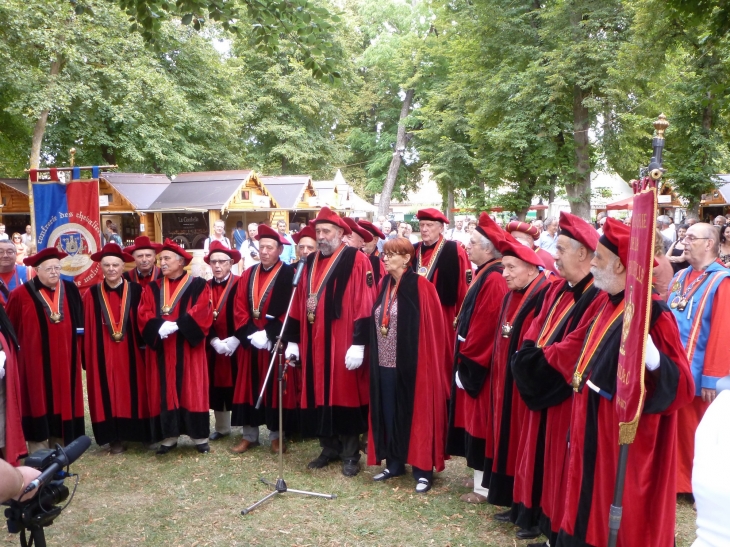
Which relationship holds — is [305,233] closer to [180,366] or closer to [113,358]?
[180,366]

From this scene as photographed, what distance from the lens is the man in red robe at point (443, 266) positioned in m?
6.63

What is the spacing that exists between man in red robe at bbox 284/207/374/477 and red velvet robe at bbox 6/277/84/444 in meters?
2.25

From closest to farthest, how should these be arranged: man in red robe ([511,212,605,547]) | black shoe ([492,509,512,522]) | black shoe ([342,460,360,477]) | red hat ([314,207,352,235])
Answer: man in red robe ([511,212,605,547]) < black shoe ([492,509,512,522]) < black shoe ([342,460,360,477]) < red hat ([314,207,352,235])

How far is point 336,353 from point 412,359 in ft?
2.74

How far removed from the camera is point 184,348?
21.9ft

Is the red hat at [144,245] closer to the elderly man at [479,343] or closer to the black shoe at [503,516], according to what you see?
the elderly man at [479,343]

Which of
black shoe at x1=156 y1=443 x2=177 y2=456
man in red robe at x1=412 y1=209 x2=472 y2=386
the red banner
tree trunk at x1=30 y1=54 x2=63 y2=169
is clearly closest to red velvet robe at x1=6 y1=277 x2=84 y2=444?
black shoe at x1=156 y1=443 x2=177 y2=456

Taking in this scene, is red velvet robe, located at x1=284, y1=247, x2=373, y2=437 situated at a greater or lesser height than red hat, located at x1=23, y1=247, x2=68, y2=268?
lesser

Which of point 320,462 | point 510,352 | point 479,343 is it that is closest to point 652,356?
point 510,352

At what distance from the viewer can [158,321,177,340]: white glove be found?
6.50m

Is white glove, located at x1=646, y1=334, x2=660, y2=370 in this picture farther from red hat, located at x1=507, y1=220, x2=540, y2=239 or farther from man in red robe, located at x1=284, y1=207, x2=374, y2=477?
red hat, located at x1=507, y1=220, x2=540, y2=239

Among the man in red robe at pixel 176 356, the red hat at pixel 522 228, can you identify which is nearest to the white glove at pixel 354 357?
→ the man in red robe at pixel 176 356

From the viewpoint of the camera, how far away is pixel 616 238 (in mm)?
3367

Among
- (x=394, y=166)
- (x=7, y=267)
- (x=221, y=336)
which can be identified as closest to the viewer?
(x=221, y=336)
